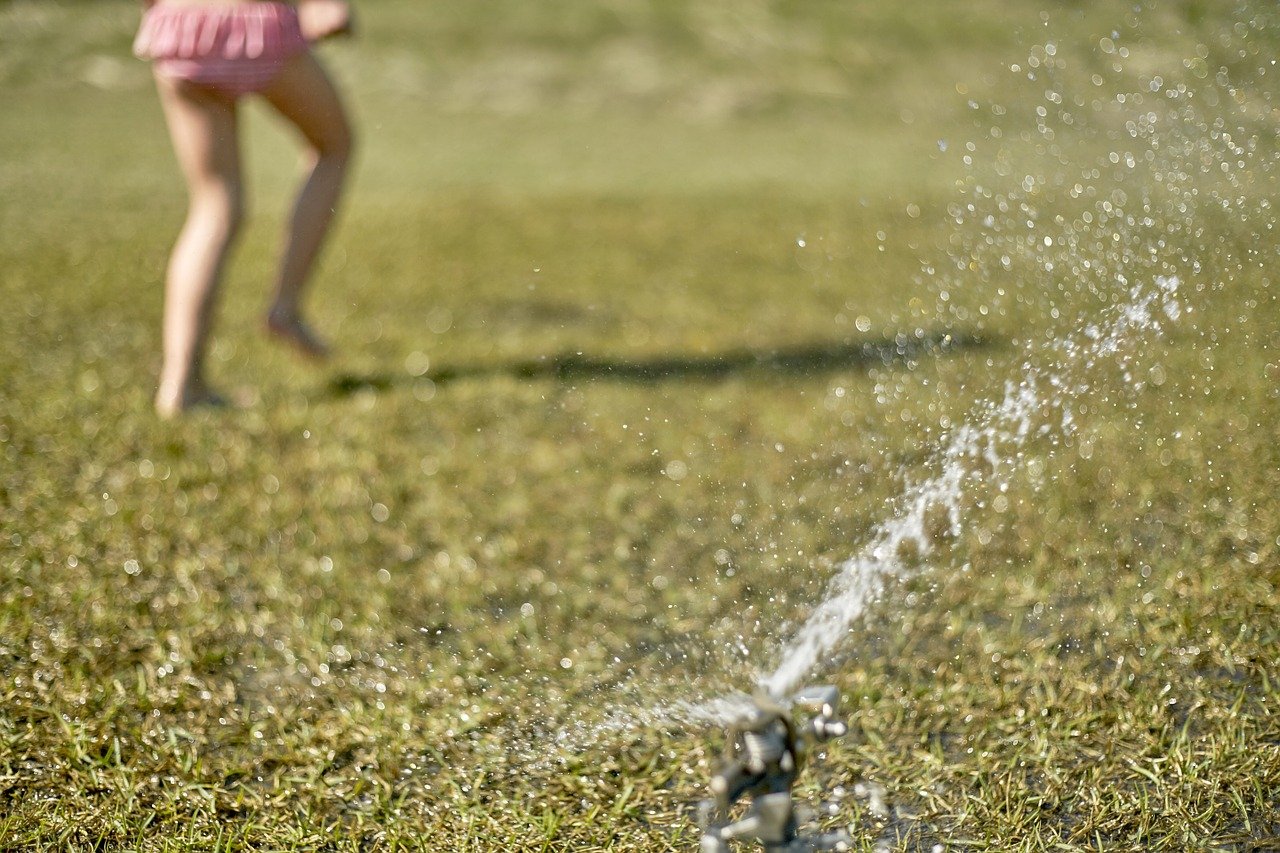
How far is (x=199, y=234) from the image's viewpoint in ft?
9.41

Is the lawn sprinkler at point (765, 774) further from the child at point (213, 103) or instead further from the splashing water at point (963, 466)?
the child at point (213, 103)

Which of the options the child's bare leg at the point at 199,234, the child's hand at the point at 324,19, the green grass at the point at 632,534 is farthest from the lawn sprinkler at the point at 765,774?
the child's hand at the point at 324,19

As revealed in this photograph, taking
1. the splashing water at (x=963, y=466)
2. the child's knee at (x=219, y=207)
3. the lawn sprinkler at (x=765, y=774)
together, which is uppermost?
the lawn sprinkler at (x=765, y=774)

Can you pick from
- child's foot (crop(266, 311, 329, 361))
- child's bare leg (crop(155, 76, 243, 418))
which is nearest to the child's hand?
child's bare leg (crop(155, 76, 243, 418))

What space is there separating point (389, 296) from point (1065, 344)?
2.46 metres

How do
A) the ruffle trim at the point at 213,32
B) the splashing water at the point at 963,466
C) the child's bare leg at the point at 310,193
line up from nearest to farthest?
1. the splashing water at the point at 963,466
2. the ruffle trim at the point at 213,32
3. the child's bare leg at the point at 310,193

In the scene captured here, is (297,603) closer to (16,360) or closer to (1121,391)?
(16,360)

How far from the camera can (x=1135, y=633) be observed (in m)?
1.98

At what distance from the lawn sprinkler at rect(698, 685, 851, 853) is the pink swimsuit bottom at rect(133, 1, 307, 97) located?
218cm

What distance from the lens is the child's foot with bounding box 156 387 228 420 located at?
287 cm

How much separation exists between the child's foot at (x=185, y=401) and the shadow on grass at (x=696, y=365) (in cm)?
33

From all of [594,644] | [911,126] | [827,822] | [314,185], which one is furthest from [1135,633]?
[911,126]

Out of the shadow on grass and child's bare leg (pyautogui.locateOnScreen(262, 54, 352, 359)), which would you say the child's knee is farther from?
the shadow on grass

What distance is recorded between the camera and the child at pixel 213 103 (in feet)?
8.88
